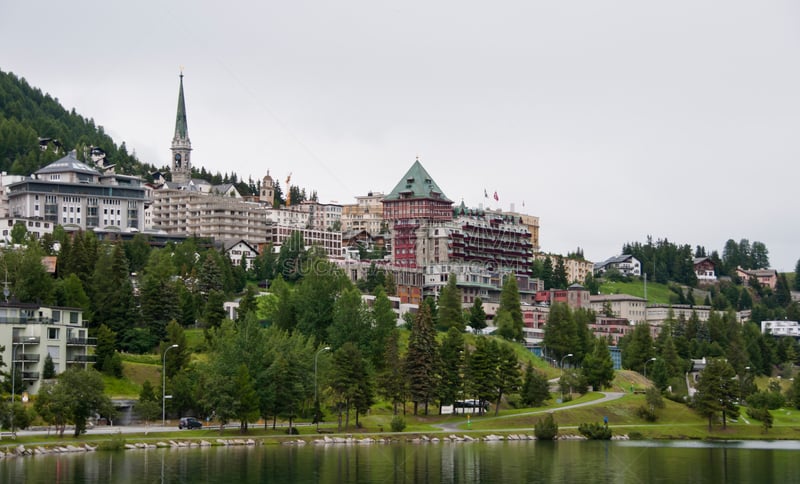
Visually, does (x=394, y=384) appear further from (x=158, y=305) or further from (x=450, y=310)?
(x=450, y=310)

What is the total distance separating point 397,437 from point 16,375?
3486 centimetres

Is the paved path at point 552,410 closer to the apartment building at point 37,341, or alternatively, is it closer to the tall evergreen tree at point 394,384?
the tall evergreen tree at point 394,384

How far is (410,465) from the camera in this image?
8906 cm

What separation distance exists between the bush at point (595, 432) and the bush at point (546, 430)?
3.79 meters

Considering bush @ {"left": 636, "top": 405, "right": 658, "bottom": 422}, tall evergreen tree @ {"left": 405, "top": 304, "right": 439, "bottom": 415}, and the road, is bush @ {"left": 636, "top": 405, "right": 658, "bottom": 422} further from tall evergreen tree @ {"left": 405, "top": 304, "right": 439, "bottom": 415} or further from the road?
tall evergreen tree @ {"left": 405, "top": 304, "right": 439, "bottom": 415}

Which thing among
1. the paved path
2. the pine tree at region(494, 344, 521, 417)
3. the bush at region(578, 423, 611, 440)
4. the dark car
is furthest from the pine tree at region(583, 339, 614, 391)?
the dark car

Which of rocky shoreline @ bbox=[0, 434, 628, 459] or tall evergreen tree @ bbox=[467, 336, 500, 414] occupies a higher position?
tall evergreen tree @ bbox=[467, 336, 500, 414]

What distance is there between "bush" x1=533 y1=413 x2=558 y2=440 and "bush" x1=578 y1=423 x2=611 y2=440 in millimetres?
3789

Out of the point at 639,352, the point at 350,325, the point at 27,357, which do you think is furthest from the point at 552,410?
the point at 27,357

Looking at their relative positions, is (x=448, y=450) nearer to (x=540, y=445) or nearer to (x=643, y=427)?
(x=540, y=445)

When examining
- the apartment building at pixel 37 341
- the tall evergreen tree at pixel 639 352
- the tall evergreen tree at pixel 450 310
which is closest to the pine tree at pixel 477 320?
the tall evergreen tree at pixel 450 310

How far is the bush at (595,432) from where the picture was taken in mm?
122688

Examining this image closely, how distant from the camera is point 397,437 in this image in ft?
371

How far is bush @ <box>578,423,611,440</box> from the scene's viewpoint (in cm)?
12269
